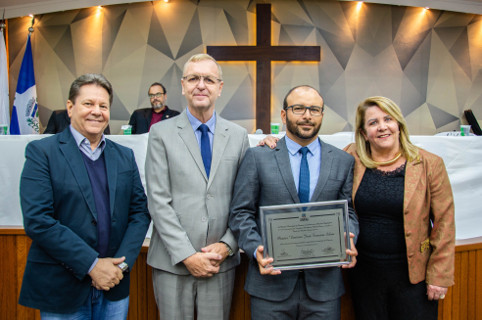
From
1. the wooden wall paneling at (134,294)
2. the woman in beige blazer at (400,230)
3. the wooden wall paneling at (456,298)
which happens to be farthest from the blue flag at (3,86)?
the wooden wall paneling at (456,298)

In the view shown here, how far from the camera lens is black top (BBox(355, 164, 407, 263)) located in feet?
4.80

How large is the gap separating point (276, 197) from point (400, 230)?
0.60 meters

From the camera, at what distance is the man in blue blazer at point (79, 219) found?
49.5 inches

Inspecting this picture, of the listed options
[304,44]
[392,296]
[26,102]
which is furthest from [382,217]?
[26,102]

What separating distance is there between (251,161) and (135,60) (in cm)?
443

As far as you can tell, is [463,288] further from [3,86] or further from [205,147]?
[3,86]

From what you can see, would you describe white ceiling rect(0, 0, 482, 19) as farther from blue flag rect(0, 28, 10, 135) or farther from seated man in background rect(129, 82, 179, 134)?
seated man in background rect(129, 82, 179, 134)

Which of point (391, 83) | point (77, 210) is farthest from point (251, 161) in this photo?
point (391, 83)

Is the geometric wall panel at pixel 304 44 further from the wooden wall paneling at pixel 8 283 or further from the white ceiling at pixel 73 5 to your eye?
the wooden wall paneling at pixel 8 283

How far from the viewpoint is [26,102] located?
515 cm

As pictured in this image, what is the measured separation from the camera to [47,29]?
532cm

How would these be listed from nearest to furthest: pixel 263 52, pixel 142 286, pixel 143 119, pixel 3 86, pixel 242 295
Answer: pixel 242 295, pixel 142 286, pixel 143 119, pixel 263 52, pixel 3 86

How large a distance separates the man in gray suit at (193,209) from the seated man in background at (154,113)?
9.04 ft

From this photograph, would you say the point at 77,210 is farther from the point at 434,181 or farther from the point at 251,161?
the point at 434,181
